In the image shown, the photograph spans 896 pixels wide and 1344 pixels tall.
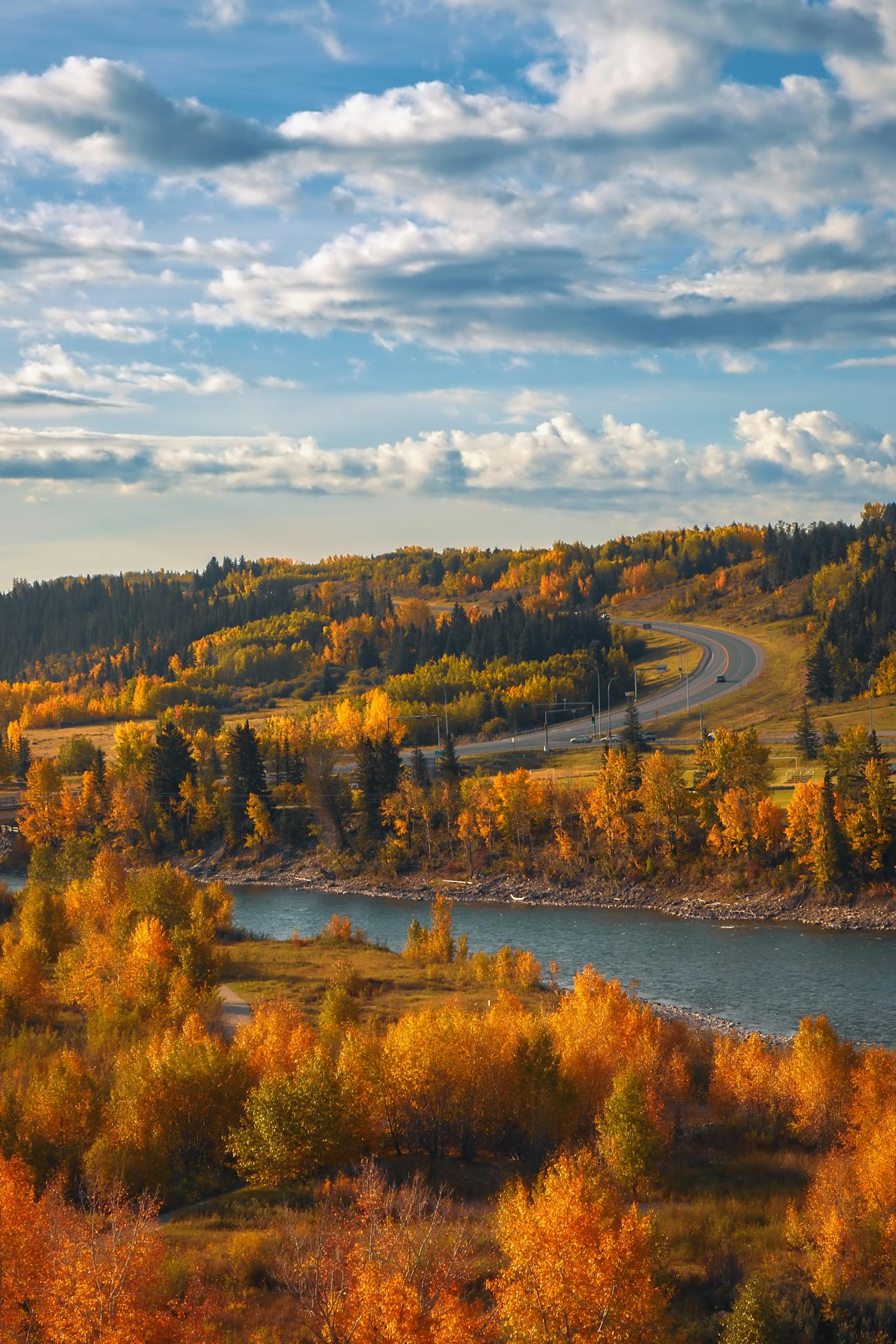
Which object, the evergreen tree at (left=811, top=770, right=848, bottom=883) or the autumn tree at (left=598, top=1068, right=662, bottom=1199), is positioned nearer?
the autumn tree at (left=598, top=1068, right=662, bottom=1199)

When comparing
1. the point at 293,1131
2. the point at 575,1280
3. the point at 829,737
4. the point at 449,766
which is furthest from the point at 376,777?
the point at 575,1280

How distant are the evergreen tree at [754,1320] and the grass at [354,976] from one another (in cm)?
2552

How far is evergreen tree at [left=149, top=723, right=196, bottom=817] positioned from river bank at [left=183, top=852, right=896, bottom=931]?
10092 millimetres

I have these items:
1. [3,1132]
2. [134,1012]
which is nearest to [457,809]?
[134,1012]

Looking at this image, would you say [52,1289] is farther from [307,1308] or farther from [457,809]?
[457,809]

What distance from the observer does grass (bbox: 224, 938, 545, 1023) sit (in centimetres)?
5684

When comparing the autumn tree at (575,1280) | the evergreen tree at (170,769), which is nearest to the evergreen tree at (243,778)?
the evergreen tree at (170,769)

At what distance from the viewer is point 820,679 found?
141125 millimetres

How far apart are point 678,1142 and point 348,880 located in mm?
69391

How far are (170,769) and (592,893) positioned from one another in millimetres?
55009

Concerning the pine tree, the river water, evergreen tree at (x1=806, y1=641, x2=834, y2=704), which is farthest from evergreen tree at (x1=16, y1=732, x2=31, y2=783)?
evergreen tree at (x1=806, y1=641, x2=834, y2=704)

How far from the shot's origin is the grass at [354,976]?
2238 inches

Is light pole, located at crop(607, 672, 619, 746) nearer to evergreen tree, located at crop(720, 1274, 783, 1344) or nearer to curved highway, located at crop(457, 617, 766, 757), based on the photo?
curved highway, located at crop(457, 617, 766, 757)

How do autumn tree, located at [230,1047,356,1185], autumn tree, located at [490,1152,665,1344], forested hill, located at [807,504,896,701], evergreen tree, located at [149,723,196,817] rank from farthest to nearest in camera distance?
forested hill, located at [807,504,896,701]
evergreen tree, located at [149,723,196,817]
autumn tree, located at [230,1047,356,1185]
autumn tree, located at [490,1152,665,1344]
